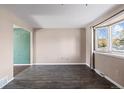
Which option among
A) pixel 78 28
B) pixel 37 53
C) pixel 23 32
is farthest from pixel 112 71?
pixel 23 32

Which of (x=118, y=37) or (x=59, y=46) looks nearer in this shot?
(x=118, y=37)

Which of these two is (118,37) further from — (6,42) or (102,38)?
(6,42)

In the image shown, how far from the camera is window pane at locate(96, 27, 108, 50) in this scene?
18.4 ft

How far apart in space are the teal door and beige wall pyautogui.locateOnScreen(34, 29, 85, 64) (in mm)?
427

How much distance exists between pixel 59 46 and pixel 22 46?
198cm

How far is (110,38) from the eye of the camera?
5121 millimetres

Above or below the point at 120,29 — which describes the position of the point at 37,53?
below

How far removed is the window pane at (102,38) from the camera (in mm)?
5607

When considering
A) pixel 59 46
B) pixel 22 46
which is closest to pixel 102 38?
pixel 59 46

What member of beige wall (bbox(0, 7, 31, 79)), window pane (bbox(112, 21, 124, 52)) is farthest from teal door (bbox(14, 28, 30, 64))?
window pane (bbox(112, 21, 124, 52))

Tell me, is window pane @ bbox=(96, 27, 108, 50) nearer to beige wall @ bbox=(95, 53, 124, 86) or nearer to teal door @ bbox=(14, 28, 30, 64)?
beige wall @ bbox=(95, 53, 124, 86)
